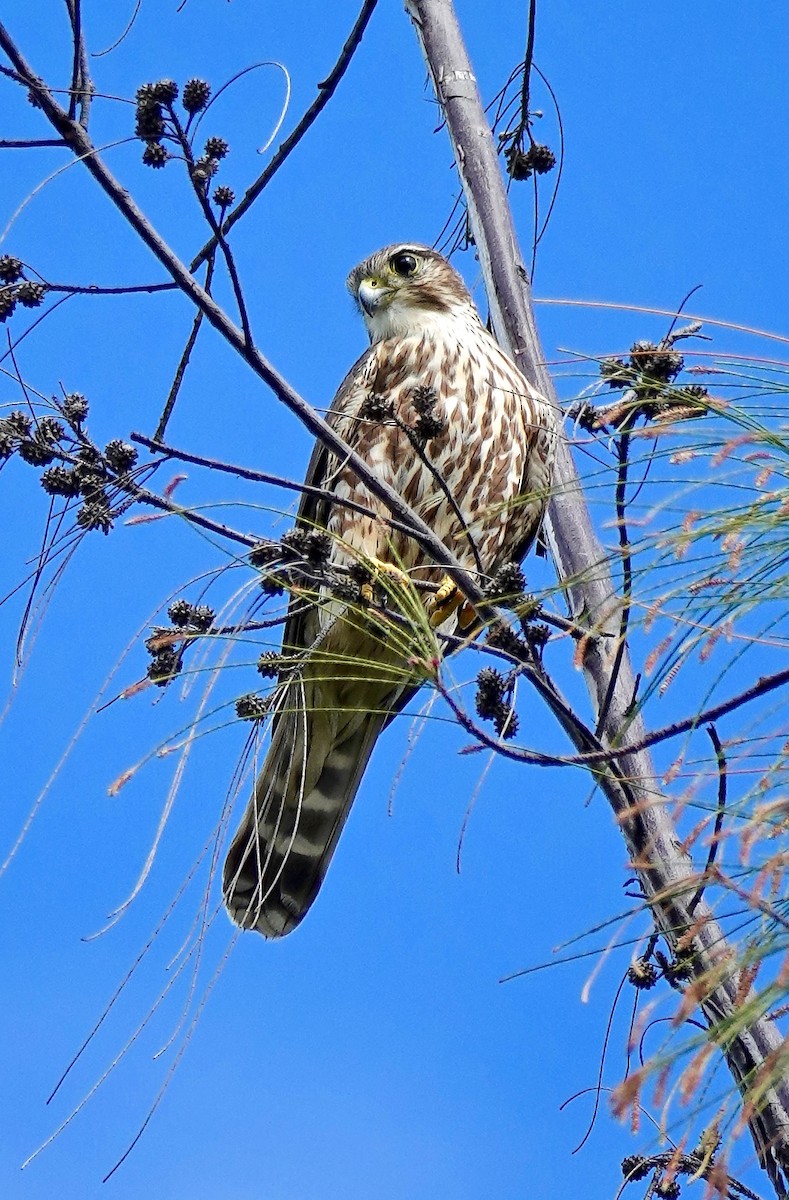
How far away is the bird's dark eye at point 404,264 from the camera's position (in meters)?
4.15

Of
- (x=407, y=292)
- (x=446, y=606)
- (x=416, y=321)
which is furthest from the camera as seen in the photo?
(x=407, y=292)

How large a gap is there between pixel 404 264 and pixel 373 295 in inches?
6.1

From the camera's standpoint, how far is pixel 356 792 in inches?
146

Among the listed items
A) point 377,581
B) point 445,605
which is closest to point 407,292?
point 445,605

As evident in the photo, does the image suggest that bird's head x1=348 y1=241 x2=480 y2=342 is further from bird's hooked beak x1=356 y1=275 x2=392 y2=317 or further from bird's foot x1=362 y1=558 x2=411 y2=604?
bird's foot x1=362 y1=558 x2=411 y2=604

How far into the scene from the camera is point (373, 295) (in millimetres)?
4121

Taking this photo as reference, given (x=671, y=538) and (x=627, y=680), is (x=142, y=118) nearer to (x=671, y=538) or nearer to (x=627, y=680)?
(x=671, y=538)

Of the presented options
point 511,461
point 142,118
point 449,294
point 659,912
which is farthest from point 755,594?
point 449,294

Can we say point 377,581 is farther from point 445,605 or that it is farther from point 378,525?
point 378,525

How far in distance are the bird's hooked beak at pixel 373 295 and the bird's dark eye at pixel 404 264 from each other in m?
0.06

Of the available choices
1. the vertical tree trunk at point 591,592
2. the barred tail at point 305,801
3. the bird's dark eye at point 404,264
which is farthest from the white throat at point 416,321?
the barred tail at point 305,801

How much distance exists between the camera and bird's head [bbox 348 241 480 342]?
155 inches

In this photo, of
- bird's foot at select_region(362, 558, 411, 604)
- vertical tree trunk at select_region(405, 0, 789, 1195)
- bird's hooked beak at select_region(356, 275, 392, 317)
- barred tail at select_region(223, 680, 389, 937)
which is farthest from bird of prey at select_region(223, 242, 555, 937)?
bird's foot at select_region(362, 558, 411, 604)

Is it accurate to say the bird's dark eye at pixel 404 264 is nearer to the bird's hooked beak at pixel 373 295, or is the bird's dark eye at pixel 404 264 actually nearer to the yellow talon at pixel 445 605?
the bird's hooked beak at pixel 373 295
